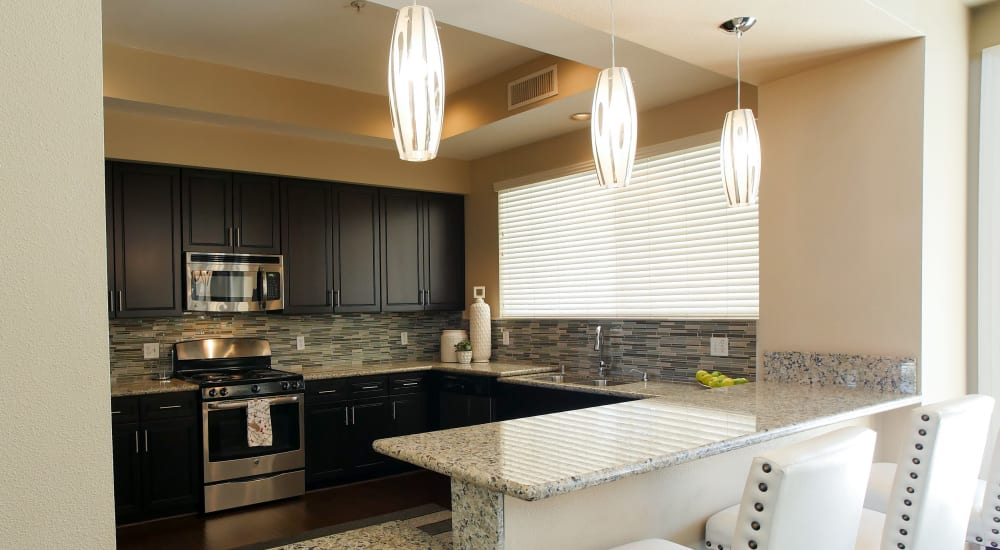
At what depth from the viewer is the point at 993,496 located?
2004 mm

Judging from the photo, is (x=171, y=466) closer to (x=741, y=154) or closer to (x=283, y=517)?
(x=283, y=517)

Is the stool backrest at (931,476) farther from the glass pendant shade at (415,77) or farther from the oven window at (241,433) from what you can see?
the oven window at (241,433)

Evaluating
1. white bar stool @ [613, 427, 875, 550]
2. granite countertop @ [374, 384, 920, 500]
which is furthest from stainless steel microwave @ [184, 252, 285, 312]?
white bar stool @ [613, 427, 875, 550]

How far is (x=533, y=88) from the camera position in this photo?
13.4ft

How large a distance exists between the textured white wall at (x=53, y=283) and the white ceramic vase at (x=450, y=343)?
420 centimetres

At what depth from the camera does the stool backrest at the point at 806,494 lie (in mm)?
1183

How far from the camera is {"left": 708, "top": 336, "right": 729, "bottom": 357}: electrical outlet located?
12.2ft

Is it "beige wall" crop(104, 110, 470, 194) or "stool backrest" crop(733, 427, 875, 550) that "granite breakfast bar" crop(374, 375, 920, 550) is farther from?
"beige wall" crop(104, 110, 470, 194)

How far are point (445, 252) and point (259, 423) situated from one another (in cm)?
212

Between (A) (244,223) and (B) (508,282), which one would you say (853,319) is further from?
(A) (244,223)

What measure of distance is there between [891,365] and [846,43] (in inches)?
49.8

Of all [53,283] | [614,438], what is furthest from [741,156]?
[53,283]

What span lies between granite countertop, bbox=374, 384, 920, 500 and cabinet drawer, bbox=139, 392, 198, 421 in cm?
283

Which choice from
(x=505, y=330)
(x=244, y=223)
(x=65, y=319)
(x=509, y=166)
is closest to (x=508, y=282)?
(x=505, y=330)
